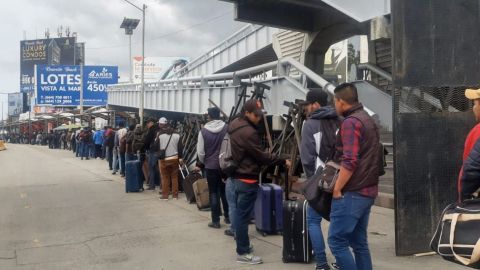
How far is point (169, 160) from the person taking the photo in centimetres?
1089

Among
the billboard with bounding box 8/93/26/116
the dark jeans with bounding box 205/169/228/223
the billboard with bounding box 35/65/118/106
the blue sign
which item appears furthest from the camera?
the billboard with bounding box 8/93/26/116

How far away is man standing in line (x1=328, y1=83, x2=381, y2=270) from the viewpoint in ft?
14.0

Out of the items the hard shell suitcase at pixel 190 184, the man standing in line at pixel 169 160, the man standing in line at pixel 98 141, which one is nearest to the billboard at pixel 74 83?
the man standing in line at pixel 98 141

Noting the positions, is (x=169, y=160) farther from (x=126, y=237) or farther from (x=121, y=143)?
(x=121, y=143)

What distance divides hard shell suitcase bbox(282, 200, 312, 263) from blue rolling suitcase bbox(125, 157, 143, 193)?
717 centimetres

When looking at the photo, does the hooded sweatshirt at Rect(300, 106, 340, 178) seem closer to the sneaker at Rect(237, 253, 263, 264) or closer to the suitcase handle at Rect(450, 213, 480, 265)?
the sneaker at Rect(237, 253, 263, 264)

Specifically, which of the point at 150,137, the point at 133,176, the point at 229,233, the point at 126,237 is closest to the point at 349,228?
the point at 229,233

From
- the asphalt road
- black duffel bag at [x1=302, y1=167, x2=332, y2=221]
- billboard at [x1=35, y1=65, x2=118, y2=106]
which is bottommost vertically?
the asphalt road

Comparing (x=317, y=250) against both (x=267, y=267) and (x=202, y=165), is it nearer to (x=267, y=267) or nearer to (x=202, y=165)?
(x=267, y=267)

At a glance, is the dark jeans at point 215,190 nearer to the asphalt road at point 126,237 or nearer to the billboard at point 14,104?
the asphalt road at point 126,237

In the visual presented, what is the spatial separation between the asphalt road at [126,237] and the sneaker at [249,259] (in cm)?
8

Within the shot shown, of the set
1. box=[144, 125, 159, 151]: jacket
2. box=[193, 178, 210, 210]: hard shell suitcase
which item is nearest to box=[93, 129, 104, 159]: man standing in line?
box=[144, 125, 159, 151]: jacket

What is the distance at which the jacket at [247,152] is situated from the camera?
5898mm

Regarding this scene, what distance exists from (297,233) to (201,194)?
3.96m
